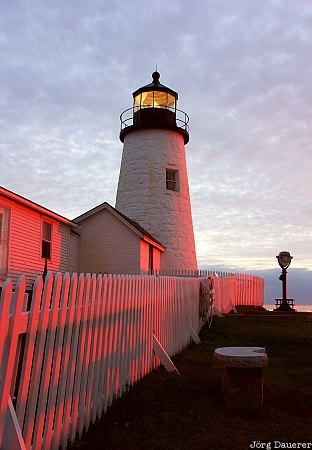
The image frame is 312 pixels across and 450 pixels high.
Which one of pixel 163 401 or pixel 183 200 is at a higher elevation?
pixel 183 200

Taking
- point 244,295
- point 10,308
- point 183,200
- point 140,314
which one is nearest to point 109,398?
point 140,314

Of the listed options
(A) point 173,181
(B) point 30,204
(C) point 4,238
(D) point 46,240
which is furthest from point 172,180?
(C) point 4,238

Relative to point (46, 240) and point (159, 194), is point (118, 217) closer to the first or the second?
point (46, 240)

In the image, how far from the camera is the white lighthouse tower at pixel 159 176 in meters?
24.2

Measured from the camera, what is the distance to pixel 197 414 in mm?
5262

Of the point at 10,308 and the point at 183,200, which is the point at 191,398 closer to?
the point at 10,308

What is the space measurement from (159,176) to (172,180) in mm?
1144

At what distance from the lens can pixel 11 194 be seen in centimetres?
1377

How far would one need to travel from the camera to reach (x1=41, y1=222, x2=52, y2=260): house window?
17.1 metres

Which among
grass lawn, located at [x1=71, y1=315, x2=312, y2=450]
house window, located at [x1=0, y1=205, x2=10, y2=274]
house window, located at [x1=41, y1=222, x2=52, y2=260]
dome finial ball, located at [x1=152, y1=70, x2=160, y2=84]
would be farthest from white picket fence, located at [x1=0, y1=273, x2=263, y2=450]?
dome finial ball, located at [x1=152, y1=70, x2=160, y2=84]

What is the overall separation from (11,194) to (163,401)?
9.70 m

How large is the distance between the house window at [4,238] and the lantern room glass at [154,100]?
13.6m

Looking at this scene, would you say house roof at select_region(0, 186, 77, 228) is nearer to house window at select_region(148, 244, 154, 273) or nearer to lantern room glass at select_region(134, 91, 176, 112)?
house window at select_region(148, 244, 154, 273)

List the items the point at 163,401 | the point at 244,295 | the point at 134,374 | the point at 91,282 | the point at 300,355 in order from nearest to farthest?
the point at 91,282 → the point at 163,401 → the point at 134,374 → the point at 300,355 → the point at 244,295
